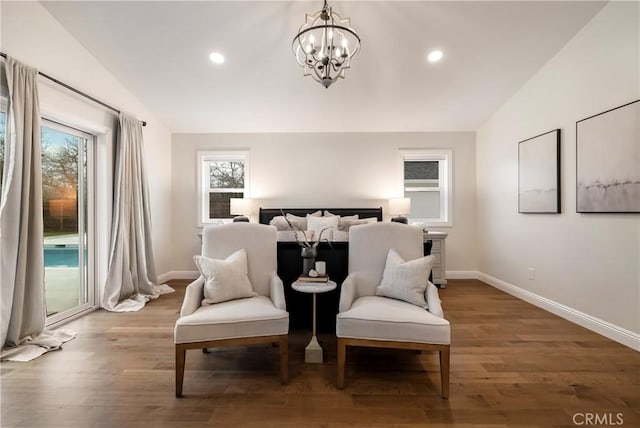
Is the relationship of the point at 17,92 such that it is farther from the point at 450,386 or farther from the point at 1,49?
the point at 450,386

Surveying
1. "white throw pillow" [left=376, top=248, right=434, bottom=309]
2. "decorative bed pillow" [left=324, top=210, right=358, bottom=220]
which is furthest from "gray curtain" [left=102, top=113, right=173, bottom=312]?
"white throw pillow" [left=376, top=248, right=434, bottom=309]

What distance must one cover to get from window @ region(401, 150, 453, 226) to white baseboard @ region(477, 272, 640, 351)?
57.7 inches

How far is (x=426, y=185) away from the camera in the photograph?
5289 mm

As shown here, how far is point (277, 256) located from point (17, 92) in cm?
249

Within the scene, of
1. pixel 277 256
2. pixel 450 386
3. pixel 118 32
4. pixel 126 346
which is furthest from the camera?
pixel 118 32

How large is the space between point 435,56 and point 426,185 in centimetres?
229

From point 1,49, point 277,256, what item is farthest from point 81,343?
point 1,49

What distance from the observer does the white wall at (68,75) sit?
258 centimetres

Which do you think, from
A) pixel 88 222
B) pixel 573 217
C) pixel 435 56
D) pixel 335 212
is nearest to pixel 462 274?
pixel 573 217

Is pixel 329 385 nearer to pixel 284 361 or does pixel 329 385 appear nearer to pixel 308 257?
pixel 284 361

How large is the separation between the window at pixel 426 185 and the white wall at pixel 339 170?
0.59 feet

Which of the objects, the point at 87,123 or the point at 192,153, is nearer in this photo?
the point at 87,123

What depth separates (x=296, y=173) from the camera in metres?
5.16

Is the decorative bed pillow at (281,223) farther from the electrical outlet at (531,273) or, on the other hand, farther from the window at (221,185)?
the electrical outlet at (531,273)
